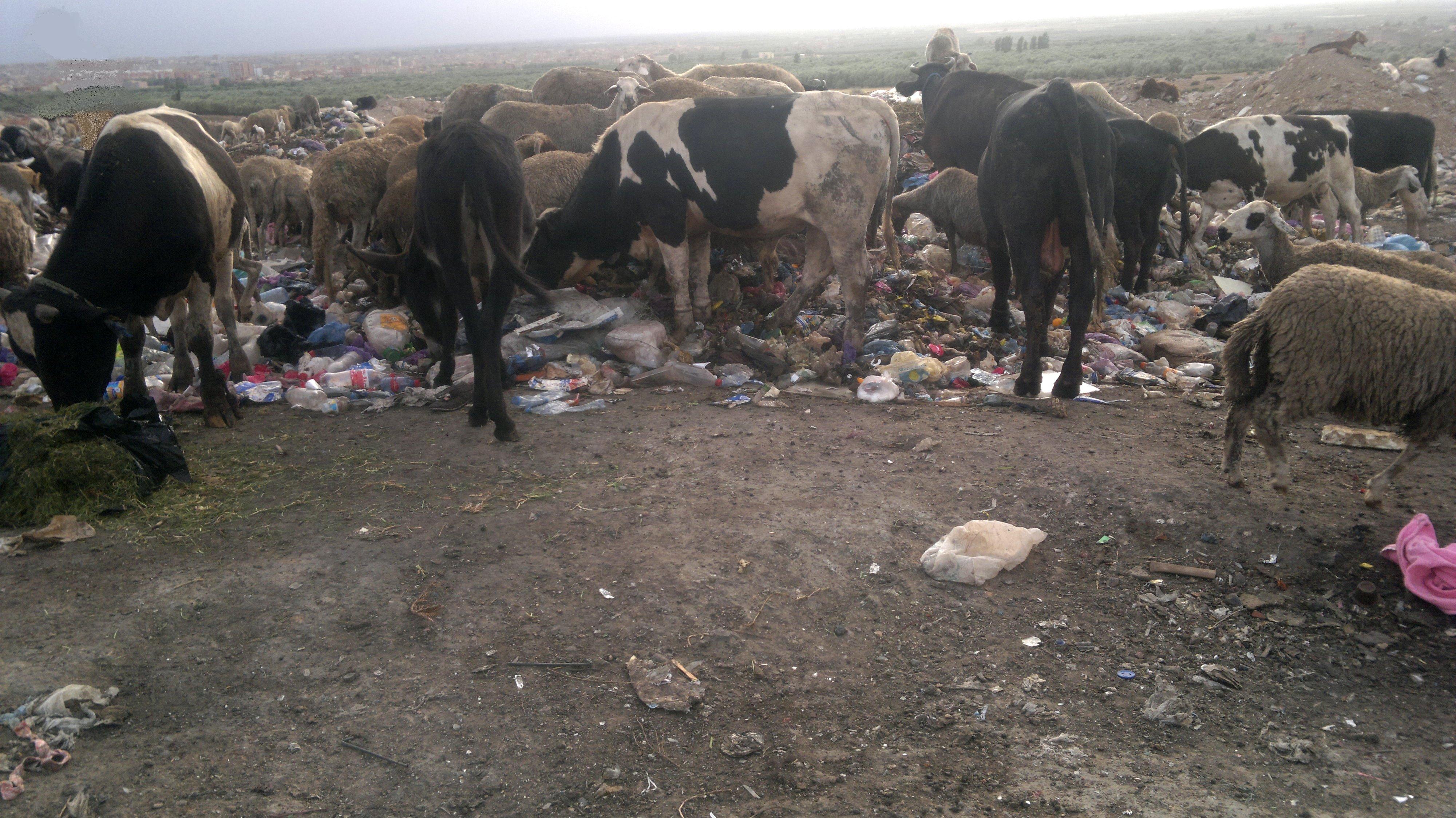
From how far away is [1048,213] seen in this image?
6.11m

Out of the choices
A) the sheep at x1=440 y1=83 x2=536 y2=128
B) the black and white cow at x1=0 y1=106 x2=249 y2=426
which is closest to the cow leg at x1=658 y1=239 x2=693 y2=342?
the black and white cow at x1=0 y1=106 x2=249 y2=426

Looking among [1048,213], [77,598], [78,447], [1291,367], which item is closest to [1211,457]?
[1291,367]

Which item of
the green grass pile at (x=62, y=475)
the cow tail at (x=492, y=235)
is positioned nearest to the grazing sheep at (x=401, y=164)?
the cow tail at (x=492, y=235)

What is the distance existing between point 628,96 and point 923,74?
4.24 m

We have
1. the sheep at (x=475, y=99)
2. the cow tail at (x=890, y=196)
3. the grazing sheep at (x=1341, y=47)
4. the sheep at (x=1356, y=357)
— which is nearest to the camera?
the sheep at (x=1356, y=357)

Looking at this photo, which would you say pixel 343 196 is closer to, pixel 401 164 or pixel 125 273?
pixel 401 164

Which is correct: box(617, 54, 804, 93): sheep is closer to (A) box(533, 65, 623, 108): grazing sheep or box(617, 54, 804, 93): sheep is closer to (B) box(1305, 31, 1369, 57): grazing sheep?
(A) box(533, 65, 623, 108): grazing sheep

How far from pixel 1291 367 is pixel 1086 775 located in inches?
104

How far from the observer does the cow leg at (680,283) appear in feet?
23.9

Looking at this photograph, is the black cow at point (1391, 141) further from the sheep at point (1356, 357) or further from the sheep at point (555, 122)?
the sheep at point (555, 122)

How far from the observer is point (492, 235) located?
5.39 metres

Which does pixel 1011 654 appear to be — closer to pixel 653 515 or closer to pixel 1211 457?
pixel 653 515

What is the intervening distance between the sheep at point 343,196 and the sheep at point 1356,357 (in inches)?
327

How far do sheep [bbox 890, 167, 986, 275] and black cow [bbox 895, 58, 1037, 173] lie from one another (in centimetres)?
44
